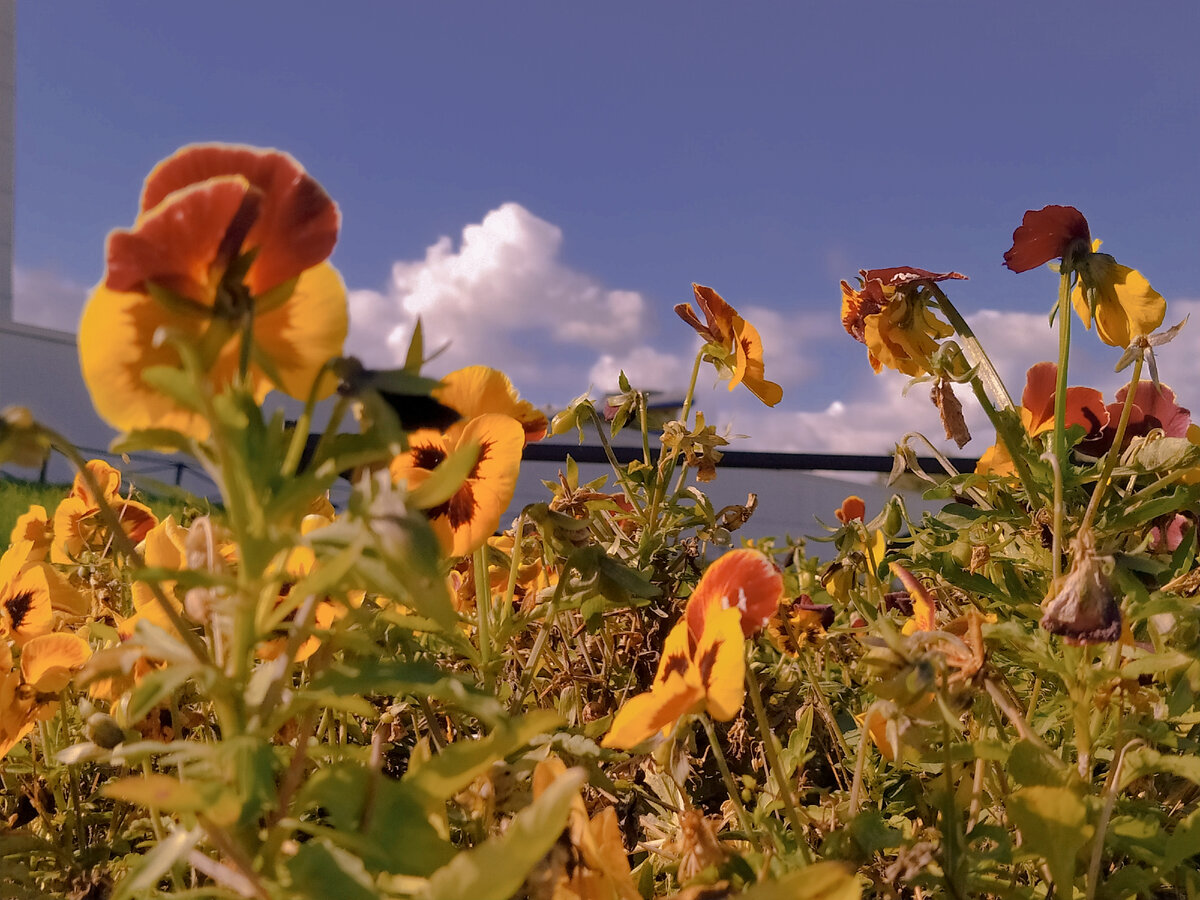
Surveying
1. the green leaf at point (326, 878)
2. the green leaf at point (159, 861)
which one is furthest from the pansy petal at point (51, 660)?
the green leaf at point (326, 878)

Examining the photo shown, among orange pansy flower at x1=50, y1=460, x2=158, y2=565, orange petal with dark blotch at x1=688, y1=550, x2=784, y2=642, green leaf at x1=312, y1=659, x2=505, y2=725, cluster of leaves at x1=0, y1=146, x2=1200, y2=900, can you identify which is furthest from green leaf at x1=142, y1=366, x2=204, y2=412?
orange pansy flower at x1=50, y1=460, x2=158, y2=565

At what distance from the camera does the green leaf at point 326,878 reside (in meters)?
0.39

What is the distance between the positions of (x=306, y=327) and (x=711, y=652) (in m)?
0.41

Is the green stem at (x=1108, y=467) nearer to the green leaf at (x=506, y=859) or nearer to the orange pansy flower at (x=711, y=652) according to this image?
the orange pansy flower at (x=711, y=652)

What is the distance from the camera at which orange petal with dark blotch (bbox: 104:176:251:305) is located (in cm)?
43

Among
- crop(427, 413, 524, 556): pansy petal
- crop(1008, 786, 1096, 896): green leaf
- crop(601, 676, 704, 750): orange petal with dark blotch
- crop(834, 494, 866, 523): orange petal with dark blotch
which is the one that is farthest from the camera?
crop(834, 494, 866, 523): orange petal with dark blotch

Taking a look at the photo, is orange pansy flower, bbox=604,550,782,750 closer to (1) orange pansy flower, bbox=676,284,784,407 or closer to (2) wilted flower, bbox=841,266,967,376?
(2) wilted flower, bbox=841,266,967,376

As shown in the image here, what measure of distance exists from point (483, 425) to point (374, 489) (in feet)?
1.34

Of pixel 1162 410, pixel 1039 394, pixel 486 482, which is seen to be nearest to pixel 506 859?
pixel 486 482

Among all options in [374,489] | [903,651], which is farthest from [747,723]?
[374,489]

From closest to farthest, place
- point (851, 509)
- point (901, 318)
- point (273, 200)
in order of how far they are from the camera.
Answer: point (273, 200)
point (901, 318)
point (851, 509)

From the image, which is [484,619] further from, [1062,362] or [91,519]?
[91,519]

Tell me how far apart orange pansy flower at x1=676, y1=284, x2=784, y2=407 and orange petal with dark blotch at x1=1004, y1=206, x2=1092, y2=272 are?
1.55ft

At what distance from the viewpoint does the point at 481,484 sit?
2.86 ft
